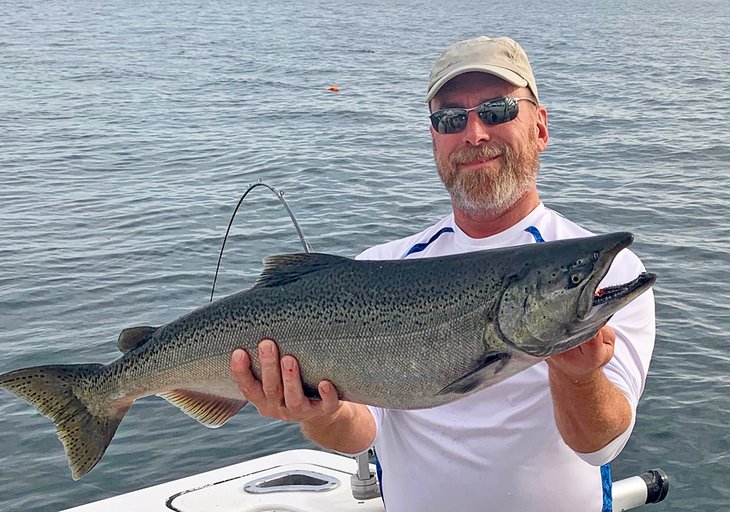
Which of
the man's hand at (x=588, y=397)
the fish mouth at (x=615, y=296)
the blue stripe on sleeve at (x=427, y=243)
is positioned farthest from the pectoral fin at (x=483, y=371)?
the blue stripe on sleeve at (x=427, y=243)

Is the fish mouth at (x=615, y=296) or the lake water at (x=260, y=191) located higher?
the fish mouth at (x=615, y=296)

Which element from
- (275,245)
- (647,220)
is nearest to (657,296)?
(647,220)

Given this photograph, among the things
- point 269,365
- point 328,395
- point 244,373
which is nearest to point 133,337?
point 244,373

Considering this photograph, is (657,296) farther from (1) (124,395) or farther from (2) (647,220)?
(1) (124,395)

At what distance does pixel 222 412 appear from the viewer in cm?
380

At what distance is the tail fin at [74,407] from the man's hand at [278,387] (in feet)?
2.27

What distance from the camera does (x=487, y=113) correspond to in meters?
4.11

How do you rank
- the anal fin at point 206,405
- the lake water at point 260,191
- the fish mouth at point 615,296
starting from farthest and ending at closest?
the lake water at point 260,191
the anal fin at point 206,405
the fish mouth at point 615,296

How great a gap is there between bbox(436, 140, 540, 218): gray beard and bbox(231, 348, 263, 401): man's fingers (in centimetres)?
122

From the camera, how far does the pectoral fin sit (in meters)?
3.17

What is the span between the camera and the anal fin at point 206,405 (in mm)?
3768

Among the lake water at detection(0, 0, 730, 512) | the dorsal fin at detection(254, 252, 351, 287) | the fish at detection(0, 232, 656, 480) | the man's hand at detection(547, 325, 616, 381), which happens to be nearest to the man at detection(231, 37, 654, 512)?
the man's hand at detection(547, 325, 616, 381)

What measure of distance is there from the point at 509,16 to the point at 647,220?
144 feet

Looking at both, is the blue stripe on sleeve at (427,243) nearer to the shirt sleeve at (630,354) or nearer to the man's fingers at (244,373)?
the shirt sleeve at (630,354)
